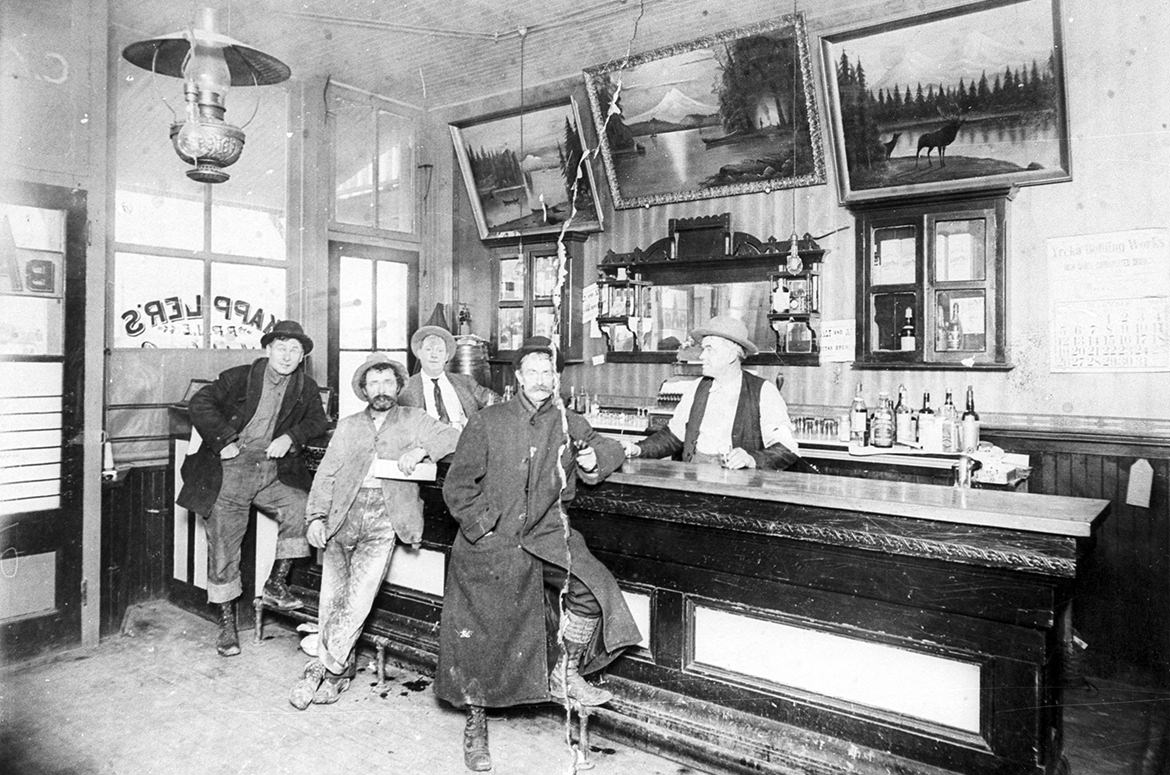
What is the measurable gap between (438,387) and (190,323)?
165cm

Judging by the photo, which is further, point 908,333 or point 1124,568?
point 908,333

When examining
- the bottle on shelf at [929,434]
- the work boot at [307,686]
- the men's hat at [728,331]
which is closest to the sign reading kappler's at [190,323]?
the work boot at [307,686]

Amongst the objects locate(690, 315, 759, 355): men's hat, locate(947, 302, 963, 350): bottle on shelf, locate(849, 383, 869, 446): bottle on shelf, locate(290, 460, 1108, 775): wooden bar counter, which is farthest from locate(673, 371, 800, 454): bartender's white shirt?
locate(947, 302, 963, 350): bottle on shelf

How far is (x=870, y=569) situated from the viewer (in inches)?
93.6

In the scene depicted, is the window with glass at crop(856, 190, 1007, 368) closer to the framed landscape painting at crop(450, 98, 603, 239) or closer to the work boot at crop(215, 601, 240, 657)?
the framed landscape painting at crop(450, 98, 603, 239)

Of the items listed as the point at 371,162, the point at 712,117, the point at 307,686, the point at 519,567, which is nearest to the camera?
the point at 519,567

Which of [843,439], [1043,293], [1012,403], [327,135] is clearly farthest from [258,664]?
[1043,293]

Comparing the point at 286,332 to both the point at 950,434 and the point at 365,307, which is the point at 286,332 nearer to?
the point at 365,307

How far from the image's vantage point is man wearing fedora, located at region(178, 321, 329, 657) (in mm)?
4043

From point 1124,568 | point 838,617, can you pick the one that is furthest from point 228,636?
point 1124,568

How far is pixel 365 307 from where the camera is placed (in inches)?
248

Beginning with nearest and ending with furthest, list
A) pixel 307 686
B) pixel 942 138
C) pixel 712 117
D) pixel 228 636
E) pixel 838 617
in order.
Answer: pixel 838 617 → pixel 307 686 → pixel 228 636 → pixel 942 138 → pixel 712 117

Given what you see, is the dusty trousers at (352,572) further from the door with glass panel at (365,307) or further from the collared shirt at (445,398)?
the door with glass panel at (365,307)

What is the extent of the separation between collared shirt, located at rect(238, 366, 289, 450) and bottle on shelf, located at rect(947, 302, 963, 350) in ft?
12.4
